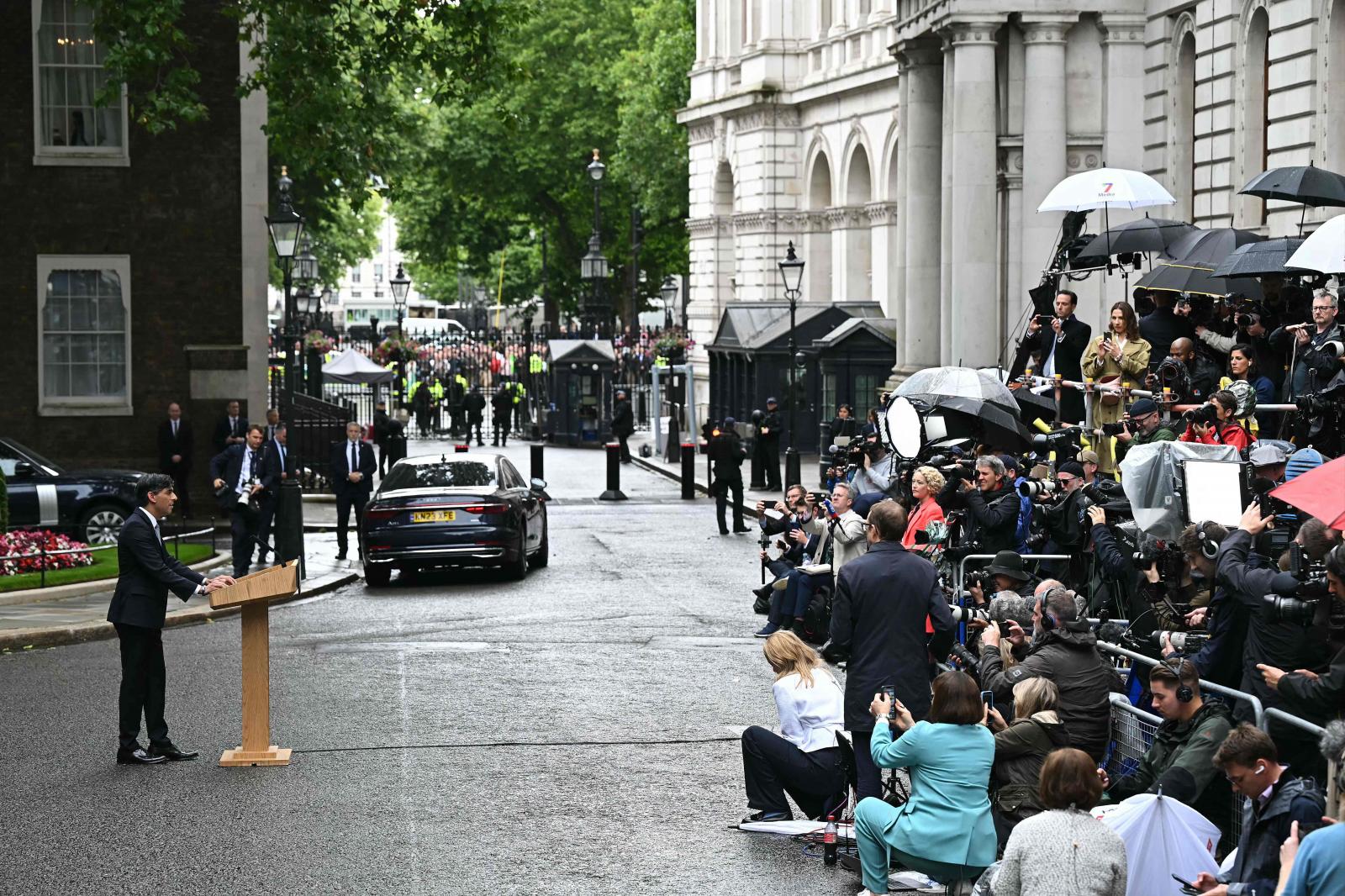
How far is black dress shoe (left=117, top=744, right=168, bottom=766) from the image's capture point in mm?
12422

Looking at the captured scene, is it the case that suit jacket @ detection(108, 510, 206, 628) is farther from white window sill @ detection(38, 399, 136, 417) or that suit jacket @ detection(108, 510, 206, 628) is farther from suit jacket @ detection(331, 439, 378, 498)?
white window sill @ detection(38, 399, 136, 417)

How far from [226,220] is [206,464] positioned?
12.4ft

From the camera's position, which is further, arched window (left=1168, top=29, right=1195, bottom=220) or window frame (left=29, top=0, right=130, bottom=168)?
window frame (left=29, top=0, right=130, bottom=168)

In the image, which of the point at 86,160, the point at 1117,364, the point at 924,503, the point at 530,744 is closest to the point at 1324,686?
the point at 530,744

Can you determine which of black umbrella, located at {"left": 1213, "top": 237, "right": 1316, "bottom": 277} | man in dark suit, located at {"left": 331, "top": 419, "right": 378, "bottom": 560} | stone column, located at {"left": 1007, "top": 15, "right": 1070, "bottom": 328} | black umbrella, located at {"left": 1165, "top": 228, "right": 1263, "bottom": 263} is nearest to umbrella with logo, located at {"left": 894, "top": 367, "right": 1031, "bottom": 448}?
black umbrella, located at {"left": 1213, "top": 237, "right": 1316, "bottom": 277}

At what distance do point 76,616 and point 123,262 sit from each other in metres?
11.9

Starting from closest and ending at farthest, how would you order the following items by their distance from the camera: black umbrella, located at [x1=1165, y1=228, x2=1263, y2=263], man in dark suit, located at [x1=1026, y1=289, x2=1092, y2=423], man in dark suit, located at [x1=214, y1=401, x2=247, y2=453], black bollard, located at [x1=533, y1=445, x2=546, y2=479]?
Answer: 1. black umbrella, located at [x1=1165, y1=228, x2=1263, y2=263]
2. man in dark suit, located at [x1=1026, y1=289, x2=1092, y2=423]
3. man in dark suit, located at [x1=214, y1=401, x2=247, y2=453]
4. black bollard, located at [x1=533, y1=445, x2=546, y2=479]

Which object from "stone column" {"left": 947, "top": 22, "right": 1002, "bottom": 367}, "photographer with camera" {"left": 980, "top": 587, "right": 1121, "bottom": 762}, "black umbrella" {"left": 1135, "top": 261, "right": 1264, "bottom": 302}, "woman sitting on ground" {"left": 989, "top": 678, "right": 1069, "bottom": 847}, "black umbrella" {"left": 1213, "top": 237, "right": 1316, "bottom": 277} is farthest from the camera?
"stone column" {"left": 947, "top": 22, "right": 1002, "bottom": 367}

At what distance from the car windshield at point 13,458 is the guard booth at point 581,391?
2671 cm

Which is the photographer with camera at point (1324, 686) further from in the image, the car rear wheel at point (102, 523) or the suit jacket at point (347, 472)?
the car rear wheel at point (102, 523)

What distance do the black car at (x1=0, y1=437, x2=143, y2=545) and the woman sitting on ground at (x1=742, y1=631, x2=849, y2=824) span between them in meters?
15.8

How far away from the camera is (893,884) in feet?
31.4

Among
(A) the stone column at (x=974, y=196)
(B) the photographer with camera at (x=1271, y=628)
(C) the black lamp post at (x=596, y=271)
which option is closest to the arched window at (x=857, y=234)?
(C) the black lamp post at (x=596, y=271)

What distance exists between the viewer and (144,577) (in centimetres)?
1267
